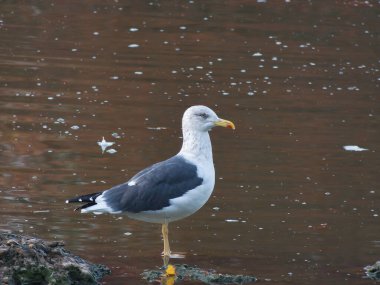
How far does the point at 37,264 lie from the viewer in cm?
623

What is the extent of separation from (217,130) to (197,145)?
→ 12.6 ft

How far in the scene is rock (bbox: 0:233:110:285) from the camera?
6172 millimetres

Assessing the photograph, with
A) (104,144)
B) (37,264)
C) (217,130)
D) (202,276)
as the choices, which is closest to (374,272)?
(202,276)

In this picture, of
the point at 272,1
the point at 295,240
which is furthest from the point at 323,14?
the point at 295,240

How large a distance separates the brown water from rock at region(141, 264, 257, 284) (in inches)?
5.5

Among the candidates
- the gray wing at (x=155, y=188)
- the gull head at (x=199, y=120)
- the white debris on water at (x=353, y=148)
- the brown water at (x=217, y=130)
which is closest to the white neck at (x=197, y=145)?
the gull head at (x=199, y=120)

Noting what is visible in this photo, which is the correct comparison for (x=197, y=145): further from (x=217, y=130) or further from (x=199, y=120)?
(x=217, y=130)

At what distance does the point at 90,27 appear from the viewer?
16.3 metres

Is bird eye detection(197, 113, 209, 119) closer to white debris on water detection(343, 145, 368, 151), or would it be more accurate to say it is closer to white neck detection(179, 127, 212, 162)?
white neck detection(179, 127, 212, 162)

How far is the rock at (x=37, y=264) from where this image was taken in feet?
20.2

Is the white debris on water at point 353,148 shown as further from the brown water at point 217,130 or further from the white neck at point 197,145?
the white neck at point 197,145

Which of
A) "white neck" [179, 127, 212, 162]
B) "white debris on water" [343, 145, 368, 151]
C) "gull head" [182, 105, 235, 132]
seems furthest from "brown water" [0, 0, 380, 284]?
"gull head" [182, 105, 235, 132]

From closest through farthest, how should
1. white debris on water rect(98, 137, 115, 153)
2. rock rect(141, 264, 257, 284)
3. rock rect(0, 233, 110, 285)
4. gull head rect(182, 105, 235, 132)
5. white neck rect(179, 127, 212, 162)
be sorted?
rock rect(0, 233, 110, 285) < rock rect(141, 264, 257, 284) < white neck rect(179, 127, 212, 162) < gull head rect(182, 105, 235, 132) < white debris on water rect(98, 137, 115, 153)

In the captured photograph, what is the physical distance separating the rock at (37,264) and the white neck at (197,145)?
4.33ft
